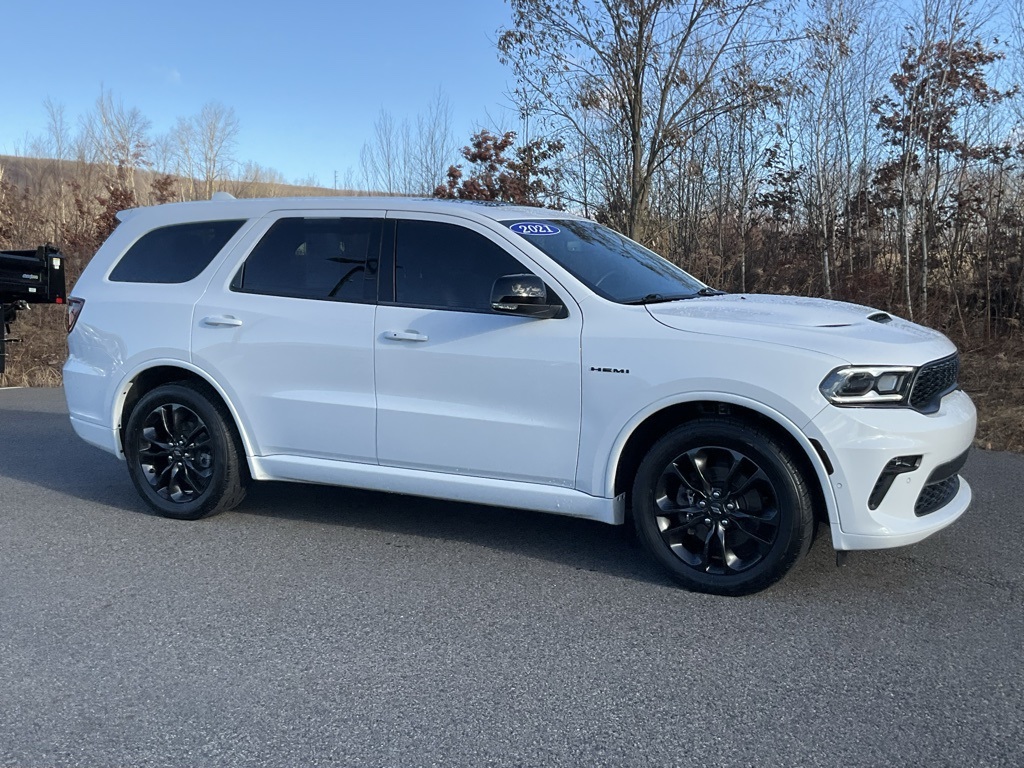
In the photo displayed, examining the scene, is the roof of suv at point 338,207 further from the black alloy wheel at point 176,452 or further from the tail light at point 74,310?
the black alloy wheel at point 176,452

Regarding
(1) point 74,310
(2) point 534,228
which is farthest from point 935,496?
(1) point 74,310

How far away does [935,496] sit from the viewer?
4.32 metres

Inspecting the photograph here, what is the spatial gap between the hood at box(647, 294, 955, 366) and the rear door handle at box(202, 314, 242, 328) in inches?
95.3

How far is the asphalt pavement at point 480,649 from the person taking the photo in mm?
3062

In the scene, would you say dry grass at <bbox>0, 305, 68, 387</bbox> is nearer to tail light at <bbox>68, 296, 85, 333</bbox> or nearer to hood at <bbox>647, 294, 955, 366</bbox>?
tail light at <bbox>68, 296, 85, 333</bbox>

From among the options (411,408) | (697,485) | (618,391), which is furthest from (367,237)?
(697,485)

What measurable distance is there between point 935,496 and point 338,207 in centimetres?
352

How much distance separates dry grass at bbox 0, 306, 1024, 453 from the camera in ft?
27.0

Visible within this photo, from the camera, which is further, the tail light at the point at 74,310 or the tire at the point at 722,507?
the tail light at the point at 74,310

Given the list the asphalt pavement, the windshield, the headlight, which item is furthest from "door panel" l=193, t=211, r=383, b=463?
the headlight

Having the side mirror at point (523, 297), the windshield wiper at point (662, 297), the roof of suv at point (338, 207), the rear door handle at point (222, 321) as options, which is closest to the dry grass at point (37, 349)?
the roof of suv at point (338, 207)

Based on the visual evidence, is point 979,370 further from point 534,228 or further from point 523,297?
point 523,297

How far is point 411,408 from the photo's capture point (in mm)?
4930

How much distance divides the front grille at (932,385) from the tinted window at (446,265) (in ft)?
6.41
